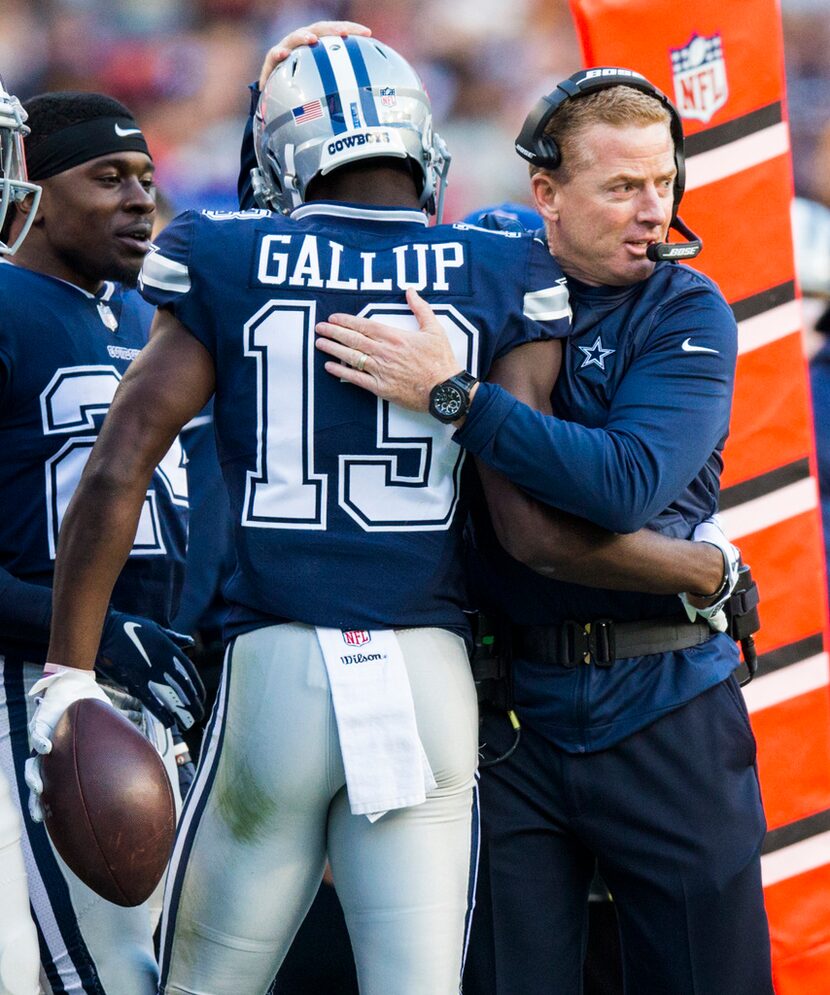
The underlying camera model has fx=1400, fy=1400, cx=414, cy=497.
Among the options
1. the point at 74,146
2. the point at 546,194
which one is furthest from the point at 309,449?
the point at 74,146

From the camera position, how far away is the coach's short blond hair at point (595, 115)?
6.74 feet

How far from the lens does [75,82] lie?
6.50 meters

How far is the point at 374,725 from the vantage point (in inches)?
71.7

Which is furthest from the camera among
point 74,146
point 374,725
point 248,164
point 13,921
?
point 74,146

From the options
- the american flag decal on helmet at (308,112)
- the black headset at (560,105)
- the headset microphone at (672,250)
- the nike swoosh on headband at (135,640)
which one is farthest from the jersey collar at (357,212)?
the nike swoosh on headband at (135,640)

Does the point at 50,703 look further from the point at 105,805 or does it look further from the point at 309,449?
the point at 309,449

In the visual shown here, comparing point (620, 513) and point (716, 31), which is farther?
point (716, 31)

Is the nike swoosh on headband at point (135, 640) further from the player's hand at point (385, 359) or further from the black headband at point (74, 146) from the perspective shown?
the black headband at point (74, 146)

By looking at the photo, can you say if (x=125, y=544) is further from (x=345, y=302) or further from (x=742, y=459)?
(x=742, y=459)

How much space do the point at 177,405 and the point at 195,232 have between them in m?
0.23

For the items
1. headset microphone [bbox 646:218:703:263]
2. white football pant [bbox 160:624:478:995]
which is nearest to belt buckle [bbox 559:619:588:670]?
white football pant [bbox 160:624:478:995]

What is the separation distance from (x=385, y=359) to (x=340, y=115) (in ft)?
1.22

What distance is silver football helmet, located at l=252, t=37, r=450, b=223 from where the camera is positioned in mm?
1935

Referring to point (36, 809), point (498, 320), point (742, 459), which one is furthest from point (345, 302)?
point (742, 459)
